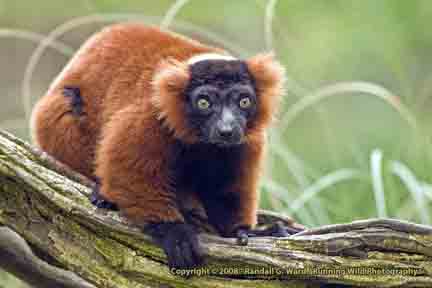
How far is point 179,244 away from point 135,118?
2.37 ft

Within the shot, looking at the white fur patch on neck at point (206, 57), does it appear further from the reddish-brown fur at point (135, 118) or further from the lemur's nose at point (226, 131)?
the lemur's nose at point (226, 131)

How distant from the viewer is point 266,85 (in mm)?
3816

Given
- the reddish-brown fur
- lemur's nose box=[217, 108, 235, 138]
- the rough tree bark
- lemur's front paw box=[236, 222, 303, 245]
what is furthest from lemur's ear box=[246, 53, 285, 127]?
the rough tree bark

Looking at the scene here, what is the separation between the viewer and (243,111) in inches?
142

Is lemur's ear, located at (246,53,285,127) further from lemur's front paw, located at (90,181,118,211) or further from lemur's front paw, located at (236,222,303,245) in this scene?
lemur's front paw, located at (90,181,118,211)

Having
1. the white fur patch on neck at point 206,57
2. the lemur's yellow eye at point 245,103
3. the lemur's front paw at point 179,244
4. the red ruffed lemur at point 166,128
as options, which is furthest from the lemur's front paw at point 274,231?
the white fur patch on neck at point 206,57

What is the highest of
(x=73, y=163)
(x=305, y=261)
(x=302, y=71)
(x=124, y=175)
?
(x=302, y=71)

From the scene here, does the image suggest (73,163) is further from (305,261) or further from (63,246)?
(305,261)

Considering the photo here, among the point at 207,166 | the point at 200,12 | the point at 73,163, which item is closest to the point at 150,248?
the point at 207,166

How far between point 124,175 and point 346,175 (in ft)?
6.50

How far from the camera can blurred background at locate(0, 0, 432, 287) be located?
5422mm

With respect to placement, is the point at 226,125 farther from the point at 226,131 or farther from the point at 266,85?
the point at 266,85

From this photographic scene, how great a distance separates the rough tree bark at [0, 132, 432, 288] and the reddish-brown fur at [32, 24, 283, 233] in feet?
0.64

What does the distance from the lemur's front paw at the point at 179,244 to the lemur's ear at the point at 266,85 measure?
2.61 feet
